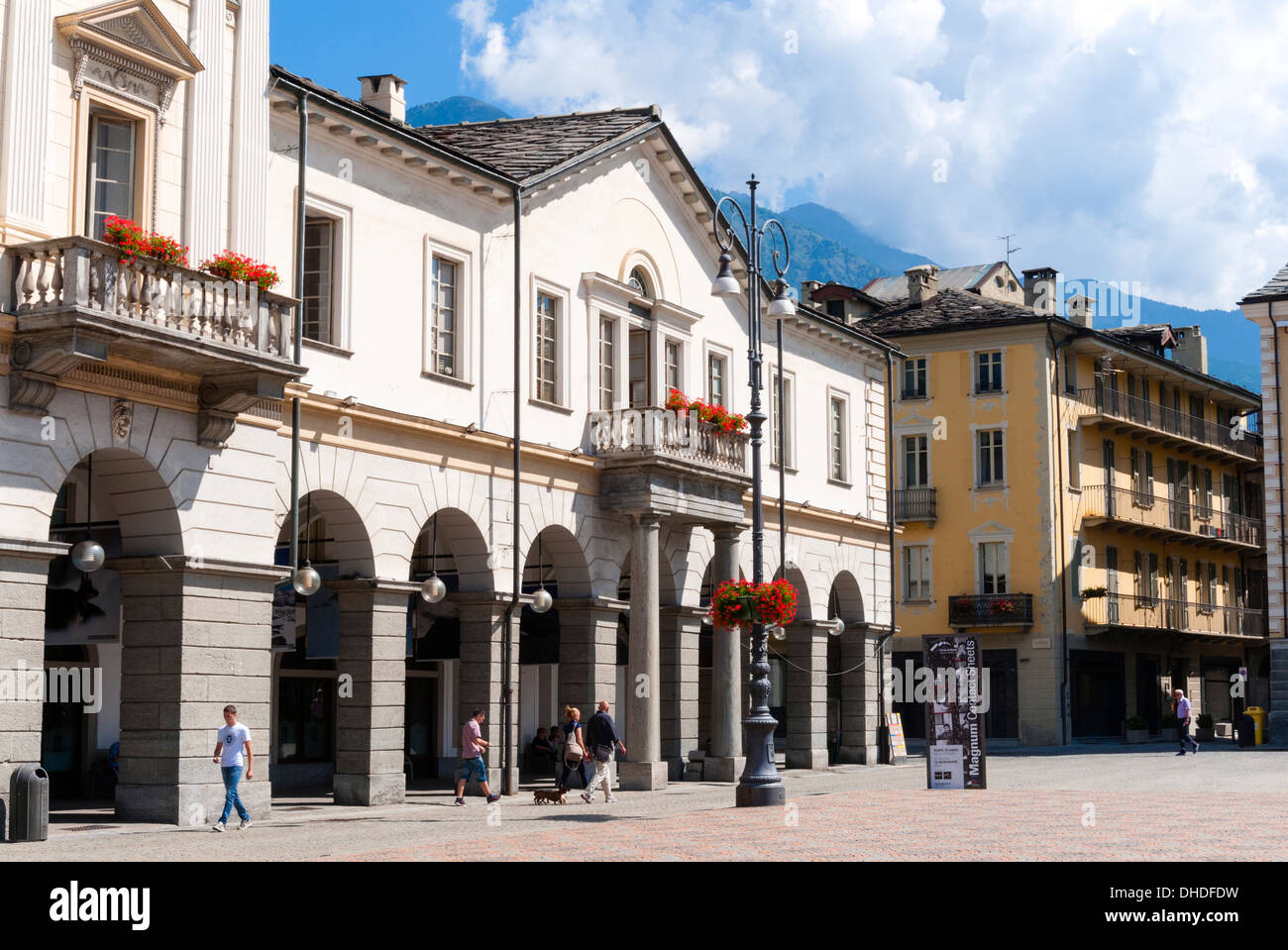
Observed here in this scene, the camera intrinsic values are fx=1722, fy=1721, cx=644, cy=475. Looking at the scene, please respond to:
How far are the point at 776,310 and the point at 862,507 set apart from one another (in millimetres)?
17181

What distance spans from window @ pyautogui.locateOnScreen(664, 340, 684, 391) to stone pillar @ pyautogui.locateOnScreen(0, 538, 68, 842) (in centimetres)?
1692

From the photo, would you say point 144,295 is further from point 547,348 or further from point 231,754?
point 547,348

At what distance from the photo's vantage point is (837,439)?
1697 inches

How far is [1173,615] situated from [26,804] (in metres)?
53.8

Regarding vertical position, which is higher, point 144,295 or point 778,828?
point 144,295

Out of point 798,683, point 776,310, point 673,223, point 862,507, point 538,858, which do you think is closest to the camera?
point 538,858

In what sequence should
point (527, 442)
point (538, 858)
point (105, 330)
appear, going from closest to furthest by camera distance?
1. point (538, 858)
2. point (105, 330)
3. point (527, 442)

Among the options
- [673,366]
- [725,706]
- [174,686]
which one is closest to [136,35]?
[174,686]

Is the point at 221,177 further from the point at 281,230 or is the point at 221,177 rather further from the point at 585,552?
the point at 585,552

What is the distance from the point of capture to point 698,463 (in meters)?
33.0

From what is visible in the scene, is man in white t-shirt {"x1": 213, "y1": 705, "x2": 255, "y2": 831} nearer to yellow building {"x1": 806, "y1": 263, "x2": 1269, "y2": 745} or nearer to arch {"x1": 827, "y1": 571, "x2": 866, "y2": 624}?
arch {"x1": 827, "y1": 571, "x2": 866, "y2": 624}

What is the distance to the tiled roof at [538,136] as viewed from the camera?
32266 mm

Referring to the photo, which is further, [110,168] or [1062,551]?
[1062,551]
